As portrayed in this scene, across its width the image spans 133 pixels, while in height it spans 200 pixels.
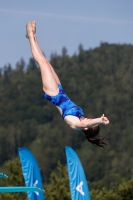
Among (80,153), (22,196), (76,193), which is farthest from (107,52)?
(76,193)

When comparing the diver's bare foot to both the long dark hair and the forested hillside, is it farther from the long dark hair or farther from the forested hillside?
the forested hillside

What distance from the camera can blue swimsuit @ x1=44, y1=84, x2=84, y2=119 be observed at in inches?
607

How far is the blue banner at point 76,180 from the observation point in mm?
28344

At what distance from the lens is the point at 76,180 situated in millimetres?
28891

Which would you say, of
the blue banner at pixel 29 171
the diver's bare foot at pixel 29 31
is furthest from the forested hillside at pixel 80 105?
the diver's bare foot at pixel 29 31

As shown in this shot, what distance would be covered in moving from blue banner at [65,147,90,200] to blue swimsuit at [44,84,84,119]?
41.4ft

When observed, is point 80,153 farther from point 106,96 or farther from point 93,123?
point 93,123

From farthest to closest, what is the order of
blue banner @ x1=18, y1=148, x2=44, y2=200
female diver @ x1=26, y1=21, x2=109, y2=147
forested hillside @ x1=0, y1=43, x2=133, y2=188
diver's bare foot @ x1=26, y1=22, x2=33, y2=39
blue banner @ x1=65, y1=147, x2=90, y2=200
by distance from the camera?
forested hillside @ x1=0, y1=43, x2=133, y2=188, blue banner @ x1=18, y1=148, x2=44, y2=200, blue banner @ x1=65, y1=147, x2=90, y2=200, diver's bare foot @ x1=26, y1=22, x2=33, y2=39, female diver @ x1=26, y1=21, x2=109, y2=147

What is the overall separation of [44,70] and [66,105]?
0.72 m

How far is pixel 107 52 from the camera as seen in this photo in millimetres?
198375

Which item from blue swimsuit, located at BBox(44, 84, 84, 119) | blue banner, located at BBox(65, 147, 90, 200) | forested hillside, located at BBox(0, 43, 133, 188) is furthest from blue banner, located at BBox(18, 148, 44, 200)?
forested hillside, located at BBox(0, 43, 133, 188)

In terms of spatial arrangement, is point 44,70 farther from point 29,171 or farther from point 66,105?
point 29,171

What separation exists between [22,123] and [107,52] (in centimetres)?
3954

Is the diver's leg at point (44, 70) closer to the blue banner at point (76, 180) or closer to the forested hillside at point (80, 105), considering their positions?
the blue banner at point (76, 180)
